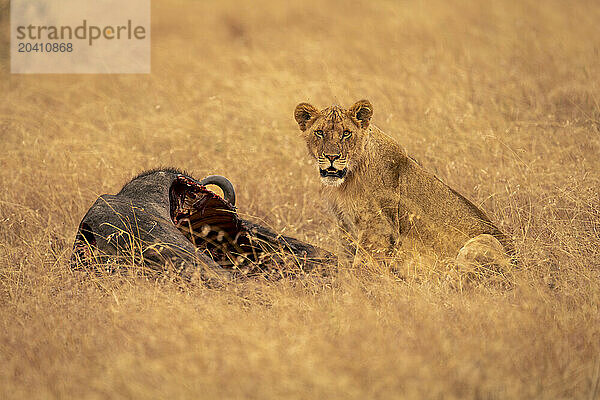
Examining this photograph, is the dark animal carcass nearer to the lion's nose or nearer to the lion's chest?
the lion's chest

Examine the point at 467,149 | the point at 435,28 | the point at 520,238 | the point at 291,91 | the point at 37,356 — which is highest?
the point at 435,28

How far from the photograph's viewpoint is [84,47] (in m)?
13.9

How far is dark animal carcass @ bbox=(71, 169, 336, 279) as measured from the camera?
17.8ft

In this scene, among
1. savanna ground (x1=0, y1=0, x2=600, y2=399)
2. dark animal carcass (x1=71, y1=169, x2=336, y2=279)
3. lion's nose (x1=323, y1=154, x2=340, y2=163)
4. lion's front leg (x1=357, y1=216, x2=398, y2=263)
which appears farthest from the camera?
lion's front leg (x1=357, y1=216, x2=398, y2=263)

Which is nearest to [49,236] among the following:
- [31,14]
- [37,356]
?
[37,356]

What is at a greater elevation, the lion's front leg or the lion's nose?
the lion's nose

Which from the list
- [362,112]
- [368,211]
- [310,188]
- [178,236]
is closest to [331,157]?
[362,112]

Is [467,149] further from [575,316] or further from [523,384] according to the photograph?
[523,384]

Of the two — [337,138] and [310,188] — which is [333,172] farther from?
[310,188]

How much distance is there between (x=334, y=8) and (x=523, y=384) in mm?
12716

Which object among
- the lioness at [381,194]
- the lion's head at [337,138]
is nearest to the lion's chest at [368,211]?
the lioness at [381,194]

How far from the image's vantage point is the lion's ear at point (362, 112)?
5.81 meters

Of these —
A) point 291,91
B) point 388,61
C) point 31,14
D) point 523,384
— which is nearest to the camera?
point 523,384

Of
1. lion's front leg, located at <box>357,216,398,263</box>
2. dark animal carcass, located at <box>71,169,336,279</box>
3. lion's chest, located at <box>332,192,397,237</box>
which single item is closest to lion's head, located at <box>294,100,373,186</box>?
lion's chest, located at <box>332,192,397,237</box>
